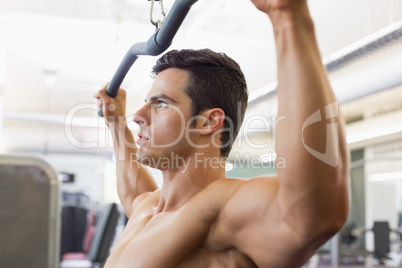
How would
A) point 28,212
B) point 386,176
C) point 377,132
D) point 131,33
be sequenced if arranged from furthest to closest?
point 386,176 < point 377,132 < point 131,33 < point 28,212

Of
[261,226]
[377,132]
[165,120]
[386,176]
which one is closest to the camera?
[261,226]

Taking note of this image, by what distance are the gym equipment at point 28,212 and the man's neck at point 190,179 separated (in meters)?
0.87

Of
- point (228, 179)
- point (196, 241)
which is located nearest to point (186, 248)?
point (196, 241)

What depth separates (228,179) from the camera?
112 centimetres

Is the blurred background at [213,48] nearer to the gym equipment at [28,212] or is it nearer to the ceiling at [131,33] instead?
the ceiling at [131,33]

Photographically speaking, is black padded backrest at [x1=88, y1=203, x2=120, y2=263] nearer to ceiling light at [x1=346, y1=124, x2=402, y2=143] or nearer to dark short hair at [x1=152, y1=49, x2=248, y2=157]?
dark short hair at [x1=152, y1=49, x2=248, y2=157]

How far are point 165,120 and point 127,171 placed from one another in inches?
21.7

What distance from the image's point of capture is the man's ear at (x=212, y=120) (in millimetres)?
1197

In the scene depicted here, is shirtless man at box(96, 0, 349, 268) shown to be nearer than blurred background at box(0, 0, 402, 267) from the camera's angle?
Yes

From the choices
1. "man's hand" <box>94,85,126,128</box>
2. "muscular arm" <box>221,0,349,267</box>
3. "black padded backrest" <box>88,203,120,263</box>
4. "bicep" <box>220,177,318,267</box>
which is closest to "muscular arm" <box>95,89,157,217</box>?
"man's hand" <box>94,85,126,128</box>

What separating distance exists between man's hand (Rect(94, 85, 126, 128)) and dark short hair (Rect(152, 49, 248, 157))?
1.76ft

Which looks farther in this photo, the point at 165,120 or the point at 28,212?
the point at 28,212

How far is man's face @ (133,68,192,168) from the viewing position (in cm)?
120

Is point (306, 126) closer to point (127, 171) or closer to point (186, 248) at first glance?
point (186, 248)
